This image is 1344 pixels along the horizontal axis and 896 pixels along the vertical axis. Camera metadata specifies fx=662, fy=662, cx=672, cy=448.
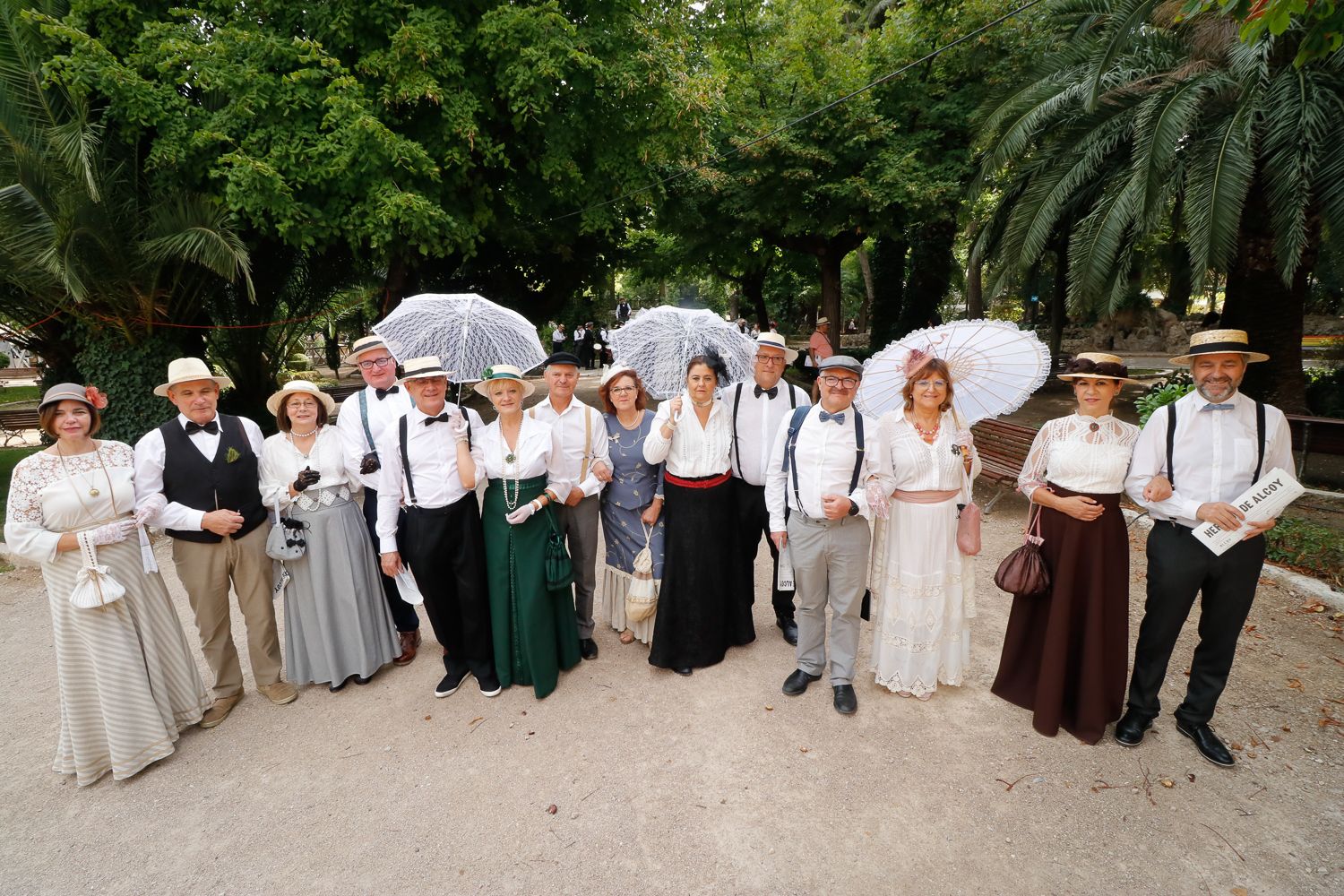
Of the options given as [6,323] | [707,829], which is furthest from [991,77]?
[6,323]

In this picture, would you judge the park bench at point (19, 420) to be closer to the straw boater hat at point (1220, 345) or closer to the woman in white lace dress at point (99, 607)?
the woman in white lace dress at point (99, 607)

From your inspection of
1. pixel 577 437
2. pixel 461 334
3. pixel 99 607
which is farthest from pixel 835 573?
pixel 99 607

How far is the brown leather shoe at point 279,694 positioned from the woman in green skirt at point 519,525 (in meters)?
1.30

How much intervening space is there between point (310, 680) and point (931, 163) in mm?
14646

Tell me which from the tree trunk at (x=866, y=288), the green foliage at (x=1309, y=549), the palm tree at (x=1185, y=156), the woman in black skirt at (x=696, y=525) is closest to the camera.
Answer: the woman in black skirt at (x=696, y=525)

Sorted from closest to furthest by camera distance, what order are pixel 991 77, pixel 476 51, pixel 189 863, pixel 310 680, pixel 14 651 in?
1. pixel 189 863
2. pixel 310 680
3. pixel 14 651
4. pixel 476 51
5. pixel 991 77

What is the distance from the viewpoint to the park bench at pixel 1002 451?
6984 mm

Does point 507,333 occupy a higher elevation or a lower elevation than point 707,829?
higher

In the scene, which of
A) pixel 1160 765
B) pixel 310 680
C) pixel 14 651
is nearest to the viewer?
pixel 1160 765

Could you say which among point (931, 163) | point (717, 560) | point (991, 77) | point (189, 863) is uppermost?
point (991, 77)

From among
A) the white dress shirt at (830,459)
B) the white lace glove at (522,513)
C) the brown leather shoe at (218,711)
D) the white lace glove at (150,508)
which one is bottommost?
the brown leather shoe at (218,711)

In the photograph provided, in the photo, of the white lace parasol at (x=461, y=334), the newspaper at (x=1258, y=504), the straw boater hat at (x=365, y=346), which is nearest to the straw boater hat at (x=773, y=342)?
the white lace parasol at (x=461, y=334)

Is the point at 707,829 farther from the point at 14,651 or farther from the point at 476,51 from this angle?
the point at 476,51

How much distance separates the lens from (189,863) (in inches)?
115
